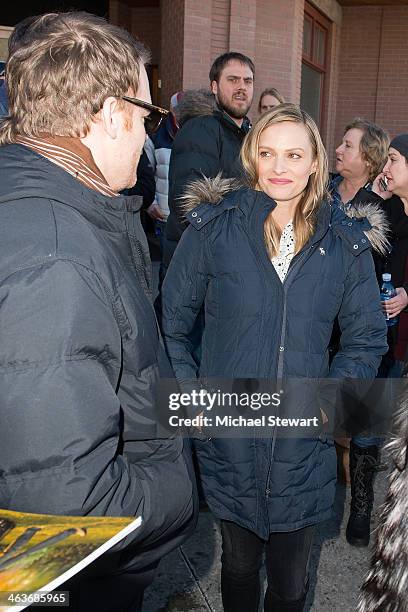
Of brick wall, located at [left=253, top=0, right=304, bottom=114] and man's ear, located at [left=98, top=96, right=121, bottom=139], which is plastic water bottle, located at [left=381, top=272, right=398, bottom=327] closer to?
man's ear, located at [left=98, top=96, right=121, bottom=139]

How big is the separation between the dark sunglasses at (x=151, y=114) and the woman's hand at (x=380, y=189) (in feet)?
8.27

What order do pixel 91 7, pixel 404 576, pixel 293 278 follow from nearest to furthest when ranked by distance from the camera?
pixel 404 576 → pixel 293 278 → pixel 91 7

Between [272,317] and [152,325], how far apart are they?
0.80m

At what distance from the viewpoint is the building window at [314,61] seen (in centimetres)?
1182

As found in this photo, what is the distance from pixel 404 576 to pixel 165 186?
4.59 meters

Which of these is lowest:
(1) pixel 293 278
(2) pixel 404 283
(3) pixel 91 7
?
(2) pixel 404 283

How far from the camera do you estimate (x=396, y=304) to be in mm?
3484

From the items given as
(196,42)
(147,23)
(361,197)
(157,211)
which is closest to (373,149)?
(361,197)

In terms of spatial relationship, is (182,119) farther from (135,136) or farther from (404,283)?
(135,136)

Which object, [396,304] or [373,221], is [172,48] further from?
[373,221]

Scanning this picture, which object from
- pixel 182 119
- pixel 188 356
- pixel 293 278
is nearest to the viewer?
pixel 293 278

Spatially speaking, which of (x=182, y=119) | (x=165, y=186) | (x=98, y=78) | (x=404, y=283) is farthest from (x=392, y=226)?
(x=98, y=78)

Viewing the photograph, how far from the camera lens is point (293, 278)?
218 centimetres

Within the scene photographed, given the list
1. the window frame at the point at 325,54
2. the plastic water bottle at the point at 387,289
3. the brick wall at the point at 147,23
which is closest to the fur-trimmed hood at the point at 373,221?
the plastic water bottle at the point at 387,289
